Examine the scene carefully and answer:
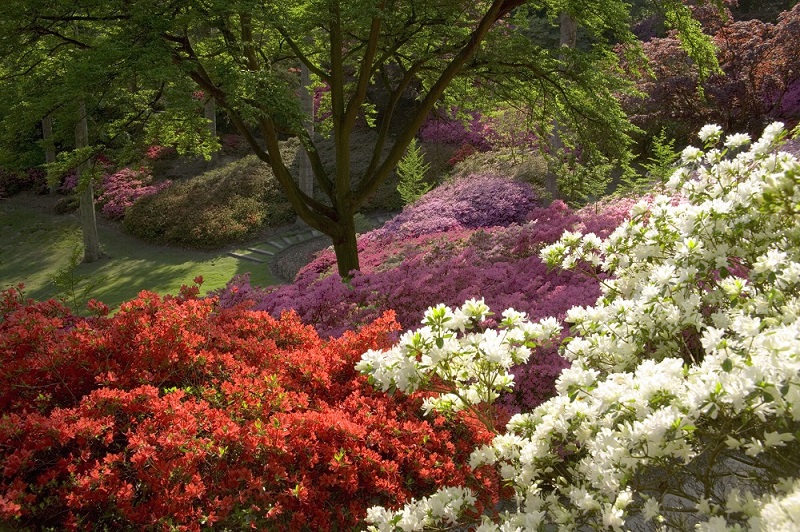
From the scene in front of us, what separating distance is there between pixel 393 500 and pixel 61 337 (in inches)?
102

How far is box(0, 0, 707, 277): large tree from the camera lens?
21.8 ft

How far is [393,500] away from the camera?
10.1 feet

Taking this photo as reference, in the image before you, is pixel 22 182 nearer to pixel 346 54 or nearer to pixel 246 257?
pixel 246 257

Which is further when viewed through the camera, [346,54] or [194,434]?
[346,54]

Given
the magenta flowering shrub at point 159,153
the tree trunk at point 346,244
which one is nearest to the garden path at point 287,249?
the tree trunk at point 346,244

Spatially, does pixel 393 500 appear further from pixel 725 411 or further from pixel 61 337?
pixel 61 337

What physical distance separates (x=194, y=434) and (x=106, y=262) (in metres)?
15.3

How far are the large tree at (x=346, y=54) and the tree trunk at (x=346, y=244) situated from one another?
2 cm

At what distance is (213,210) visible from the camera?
18531 mm

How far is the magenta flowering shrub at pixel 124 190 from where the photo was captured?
20641 millimetres

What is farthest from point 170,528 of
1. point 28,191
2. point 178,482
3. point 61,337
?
point 28,191

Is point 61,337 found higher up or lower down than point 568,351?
higher up

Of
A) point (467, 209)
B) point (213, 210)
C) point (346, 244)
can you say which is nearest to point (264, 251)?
point (213, 210)

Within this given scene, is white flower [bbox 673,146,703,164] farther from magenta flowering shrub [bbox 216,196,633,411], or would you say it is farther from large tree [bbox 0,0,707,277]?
large tree [bbox 0,0,707,277]
